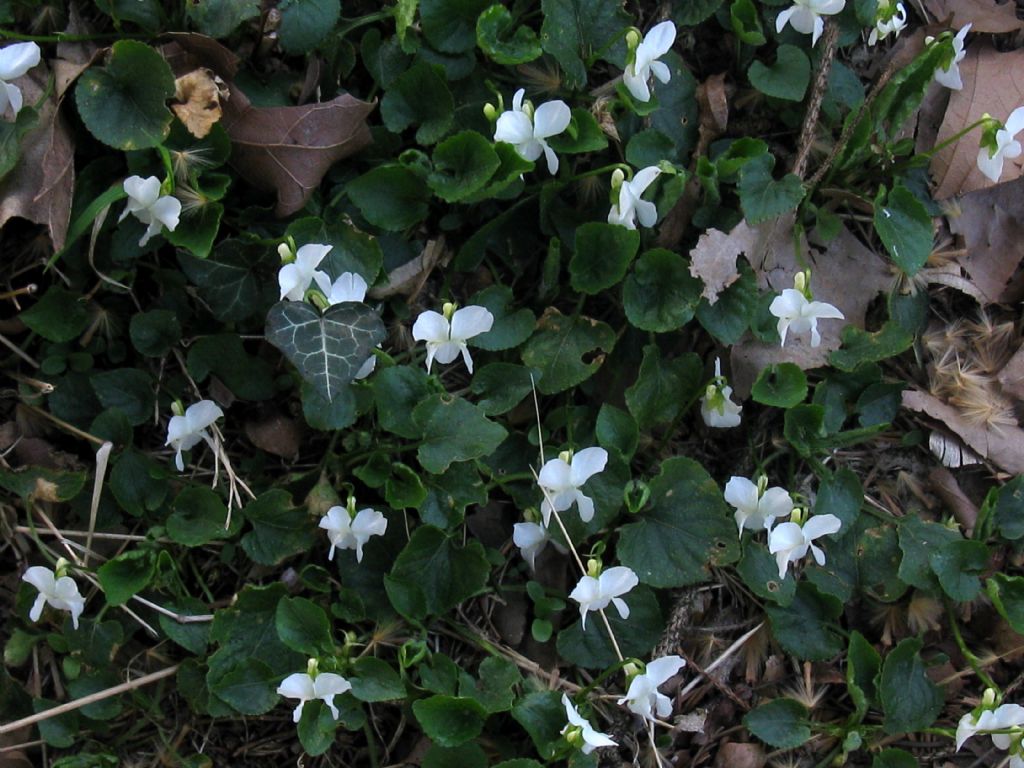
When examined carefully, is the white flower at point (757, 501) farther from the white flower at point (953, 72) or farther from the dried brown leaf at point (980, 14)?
the dried brown leaf at point (980, 14)

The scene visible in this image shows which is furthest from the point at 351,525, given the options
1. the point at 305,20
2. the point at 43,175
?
the point at 305,20

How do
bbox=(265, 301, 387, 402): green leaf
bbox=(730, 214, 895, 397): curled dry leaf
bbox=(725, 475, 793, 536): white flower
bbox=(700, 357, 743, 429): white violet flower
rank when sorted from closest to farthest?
bbox=(265, 301, 387, 402): green leaf
bbox=(725, 475, 793, 536): white flower
bbox=(700, 357, 743, 429): white violet flower
bbox=(730, 214, 895, 397): curled dry leaf

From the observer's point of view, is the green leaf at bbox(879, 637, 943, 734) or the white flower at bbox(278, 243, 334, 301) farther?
the green leaf at bbox(879, 637, 943, 734)

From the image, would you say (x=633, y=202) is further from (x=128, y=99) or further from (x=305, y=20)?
(x=128, y=99)

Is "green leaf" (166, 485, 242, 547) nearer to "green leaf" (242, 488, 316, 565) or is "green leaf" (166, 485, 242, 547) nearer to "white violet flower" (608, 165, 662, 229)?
"green leaf" (242, 488, 316, 565)

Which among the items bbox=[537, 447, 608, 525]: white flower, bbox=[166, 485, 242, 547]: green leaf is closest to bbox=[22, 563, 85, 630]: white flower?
bbox=[166, 485, 242, 547]: green leaf

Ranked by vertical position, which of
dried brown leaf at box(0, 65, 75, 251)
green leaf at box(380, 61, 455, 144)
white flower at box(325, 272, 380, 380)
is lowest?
white flower at box(325, 272, 380, 380)

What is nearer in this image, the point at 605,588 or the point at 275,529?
the point at 605,588
